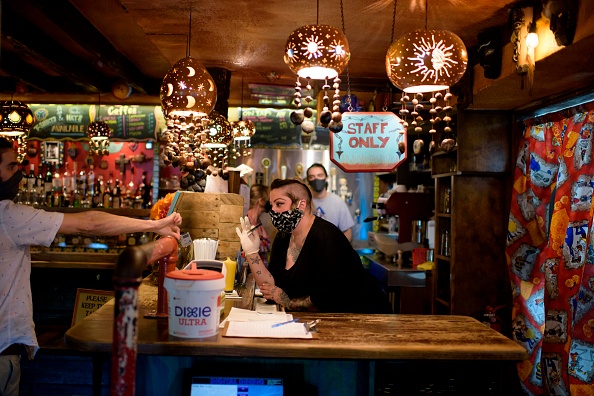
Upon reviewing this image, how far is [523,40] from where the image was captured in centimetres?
384

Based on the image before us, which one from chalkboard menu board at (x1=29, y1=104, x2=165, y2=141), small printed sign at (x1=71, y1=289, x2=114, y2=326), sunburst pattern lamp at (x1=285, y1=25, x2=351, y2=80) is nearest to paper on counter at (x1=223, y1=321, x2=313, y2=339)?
sunburst pattern lamp at (x1=285, y1=25, x2=351, y2=80)

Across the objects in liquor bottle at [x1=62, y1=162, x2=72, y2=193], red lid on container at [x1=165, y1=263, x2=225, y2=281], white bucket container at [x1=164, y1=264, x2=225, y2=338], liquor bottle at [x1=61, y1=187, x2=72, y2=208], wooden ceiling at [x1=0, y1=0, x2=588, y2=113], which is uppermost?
wooden ceiling at [x1=0, y1=0, x2=588, y2=113]

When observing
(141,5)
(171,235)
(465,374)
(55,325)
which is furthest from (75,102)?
(465,374)

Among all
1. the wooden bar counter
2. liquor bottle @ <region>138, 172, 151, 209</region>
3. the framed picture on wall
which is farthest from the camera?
the framed picture on wall

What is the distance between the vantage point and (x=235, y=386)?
2.54 meters

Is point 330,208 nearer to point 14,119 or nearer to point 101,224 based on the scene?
point 14,119

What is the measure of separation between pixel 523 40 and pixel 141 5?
275 cm

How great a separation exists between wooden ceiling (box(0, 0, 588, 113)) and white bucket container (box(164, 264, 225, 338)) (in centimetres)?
212

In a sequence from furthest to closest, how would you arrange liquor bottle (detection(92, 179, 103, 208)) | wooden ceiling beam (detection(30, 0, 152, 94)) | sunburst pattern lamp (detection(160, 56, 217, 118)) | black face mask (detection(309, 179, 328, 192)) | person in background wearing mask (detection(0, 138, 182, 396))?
liquor bottle (detection(92, 179, 103, 208)) → black face mask (detection(309, 179, 328, 192)) → wooden ceiling beam (detection(30, 0, 152, 94)) → sunburst pattern lamp (detection(160, 56, 217, 118)) → person in background wearing mask (detection(0, 138, 182, 396))

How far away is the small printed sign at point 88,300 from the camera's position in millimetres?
4977

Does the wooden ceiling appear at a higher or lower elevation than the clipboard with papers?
higher

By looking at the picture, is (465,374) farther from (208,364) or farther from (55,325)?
(55,325)

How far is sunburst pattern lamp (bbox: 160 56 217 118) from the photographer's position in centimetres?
387

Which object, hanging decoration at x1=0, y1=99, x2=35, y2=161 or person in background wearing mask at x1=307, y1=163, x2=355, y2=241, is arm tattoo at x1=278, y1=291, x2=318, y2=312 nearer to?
person in background wearing mask at x1=307, y1=163, x2=355, y2=241
